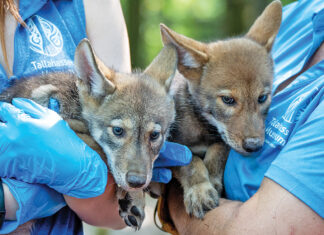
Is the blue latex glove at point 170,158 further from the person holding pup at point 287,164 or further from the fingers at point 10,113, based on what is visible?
the fingers at point 10,113

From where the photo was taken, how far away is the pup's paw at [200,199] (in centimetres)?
275

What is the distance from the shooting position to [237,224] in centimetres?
244

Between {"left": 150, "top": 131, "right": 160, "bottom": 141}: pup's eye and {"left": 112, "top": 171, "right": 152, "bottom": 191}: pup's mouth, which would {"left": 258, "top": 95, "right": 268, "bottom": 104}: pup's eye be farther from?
{"left": 112, "top": 171, "right": 152, "bottom": 191}: pup's mouth

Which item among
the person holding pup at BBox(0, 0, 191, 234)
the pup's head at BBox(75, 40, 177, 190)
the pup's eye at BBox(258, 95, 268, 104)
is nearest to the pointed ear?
the pup's head at BBox(75, 40, 177, 190)

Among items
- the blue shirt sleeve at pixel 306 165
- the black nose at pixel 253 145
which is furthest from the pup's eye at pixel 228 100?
the blue shirt sleeve at pixel 306 165

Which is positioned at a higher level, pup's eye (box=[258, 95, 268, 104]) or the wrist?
pup's eye (box=[258, 95, 268, 104])

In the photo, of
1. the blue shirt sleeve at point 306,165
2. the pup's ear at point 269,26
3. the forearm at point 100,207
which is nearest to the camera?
the blue shirt sleeve at point 306,165

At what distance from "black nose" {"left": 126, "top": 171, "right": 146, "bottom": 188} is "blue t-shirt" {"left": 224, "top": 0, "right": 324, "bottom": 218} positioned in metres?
0.67

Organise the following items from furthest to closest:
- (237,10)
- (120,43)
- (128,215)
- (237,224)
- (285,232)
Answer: (237,10) < (120,43) < (128,215) < (237,224) < (285,232)

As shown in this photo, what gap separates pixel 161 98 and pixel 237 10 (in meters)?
9.97

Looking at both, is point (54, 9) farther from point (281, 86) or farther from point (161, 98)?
point (281, 86)

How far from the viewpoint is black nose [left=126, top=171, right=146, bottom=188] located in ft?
8.38

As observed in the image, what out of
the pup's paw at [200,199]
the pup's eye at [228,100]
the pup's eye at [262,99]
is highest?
the pup's eye at [228,100]

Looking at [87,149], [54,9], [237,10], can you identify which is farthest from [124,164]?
[237,10]
